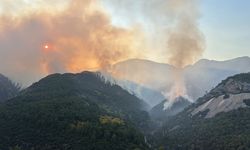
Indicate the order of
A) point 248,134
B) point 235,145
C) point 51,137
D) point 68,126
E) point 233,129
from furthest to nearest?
point 233,129, point 248,134, point 235,145, point 68,126, point 51,137

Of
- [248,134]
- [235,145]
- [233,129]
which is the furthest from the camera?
[233,129]

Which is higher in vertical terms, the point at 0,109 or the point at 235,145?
the point at 0,109

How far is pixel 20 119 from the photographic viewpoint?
163250 mm

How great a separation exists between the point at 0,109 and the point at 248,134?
89.1 meters

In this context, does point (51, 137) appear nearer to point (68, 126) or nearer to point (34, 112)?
point (68, 126)

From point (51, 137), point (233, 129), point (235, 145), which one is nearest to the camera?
point (51, 137)

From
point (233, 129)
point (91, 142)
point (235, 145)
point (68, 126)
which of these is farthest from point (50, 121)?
point (233, 129)

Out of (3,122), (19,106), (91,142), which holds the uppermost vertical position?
(19,106)

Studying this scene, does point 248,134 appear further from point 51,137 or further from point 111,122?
point 51,137

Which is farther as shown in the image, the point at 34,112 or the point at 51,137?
the point at 34,112

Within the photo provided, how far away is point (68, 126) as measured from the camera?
521 feet

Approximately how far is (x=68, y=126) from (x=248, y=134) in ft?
220

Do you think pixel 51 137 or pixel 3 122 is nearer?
pixel 51 137

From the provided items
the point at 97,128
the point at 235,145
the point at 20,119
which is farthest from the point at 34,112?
the point at 235,145
